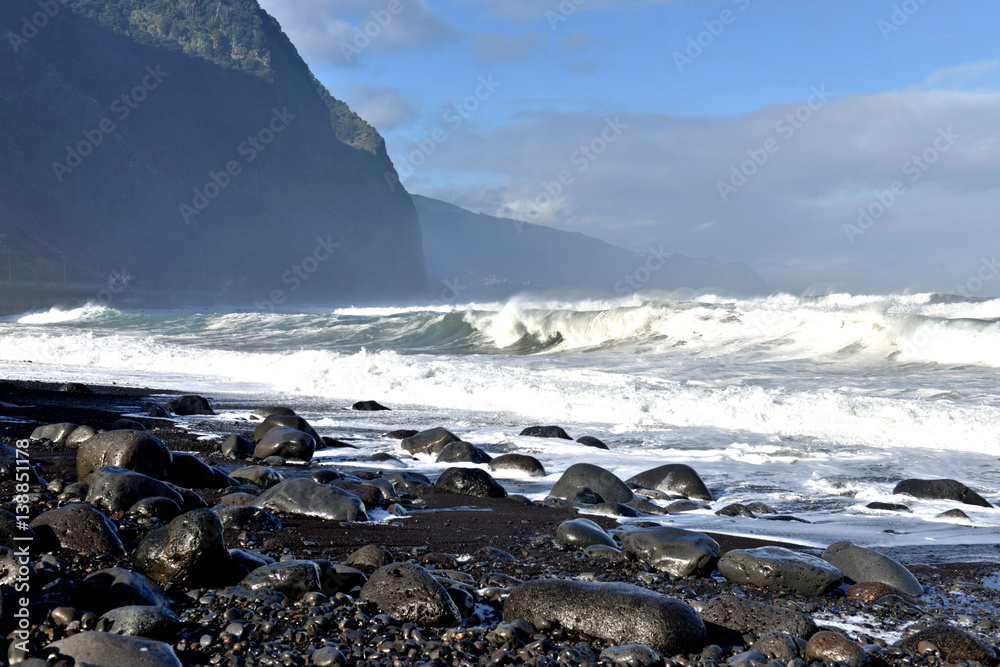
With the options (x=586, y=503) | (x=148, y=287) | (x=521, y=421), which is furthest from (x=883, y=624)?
(x=148, y=287)

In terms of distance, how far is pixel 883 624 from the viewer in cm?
341

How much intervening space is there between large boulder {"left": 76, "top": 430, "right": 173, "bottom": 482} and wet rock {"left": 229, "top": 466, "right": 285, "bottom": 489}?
72 centimetres

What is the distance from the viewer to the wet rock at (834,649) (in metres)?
2.86

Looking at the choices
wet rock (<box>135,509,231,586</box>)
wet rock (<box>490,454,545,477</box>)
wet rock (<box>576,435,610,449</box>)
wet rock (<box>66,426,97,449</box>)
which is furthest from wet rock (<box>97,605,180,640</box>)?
wet rock (<box>576,435,610,449</box>)

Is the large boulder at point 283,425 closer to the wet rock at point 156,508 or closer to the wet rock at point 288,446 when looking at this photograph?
the wet rock at point 288,446

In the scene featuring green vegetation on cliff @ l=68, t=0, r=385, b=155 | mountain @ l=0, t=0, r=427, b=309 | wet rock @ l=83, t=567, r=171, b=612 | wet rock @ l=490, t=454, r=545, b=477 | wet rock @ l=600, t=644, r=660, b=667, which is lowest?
wet rock @ l=600, t=644, r=660, b=667

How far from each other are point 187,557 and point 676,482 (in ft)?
15.3

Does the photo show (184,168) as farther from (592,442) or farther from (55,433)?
(592,442)

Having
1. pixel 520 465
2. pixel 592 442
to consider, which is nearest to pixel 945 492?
pixel 592 442

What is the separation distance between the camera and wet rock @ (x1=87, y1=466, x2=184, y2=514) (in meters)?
4.09

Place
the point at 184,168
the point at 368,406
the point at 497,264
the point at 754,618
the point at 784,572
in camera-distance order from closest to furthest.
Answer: the point at 754,618
the point at 784,572
the point at 368,406
the point at 184,168
the point at 497,264

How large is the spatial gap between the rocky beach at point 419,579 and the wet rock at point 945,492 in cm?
174

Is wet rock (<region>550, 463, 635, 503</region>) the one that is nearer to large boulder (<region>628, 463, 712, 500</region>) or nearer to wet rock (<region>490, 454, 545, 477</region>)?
large boulder (<region>628, 463, 712, 500</region>)

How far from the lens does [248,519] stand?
13.7ft
